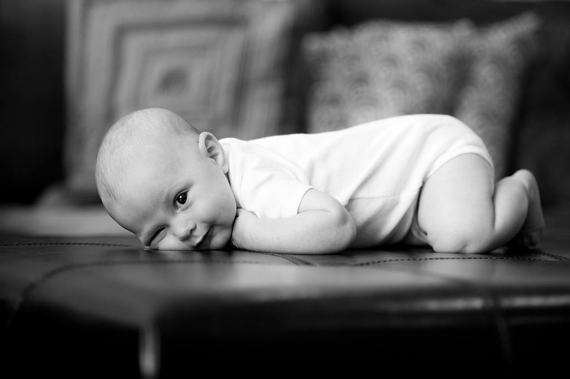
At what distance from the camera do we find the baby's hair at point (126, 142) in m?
1.14

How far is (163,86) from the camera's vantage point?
2.15 metres

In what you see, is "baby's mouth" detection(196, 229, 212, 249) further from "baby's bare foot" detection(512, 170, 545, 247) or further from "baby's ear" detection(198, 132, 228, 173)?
"baby's bare foot" detection(512, 170, 545, 247)

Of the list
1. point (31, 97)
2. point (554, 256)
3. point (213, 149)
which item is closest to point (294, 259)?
point (213, 149)

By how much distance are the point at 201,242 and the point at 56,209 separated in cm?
92

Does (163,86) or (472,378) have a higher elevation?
(163,86)

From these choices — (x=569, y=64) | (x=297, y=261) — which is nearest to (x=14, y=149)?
(x=297, y=261)

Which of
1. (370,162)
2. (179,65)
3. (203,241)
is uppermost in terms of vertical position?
(179,65)

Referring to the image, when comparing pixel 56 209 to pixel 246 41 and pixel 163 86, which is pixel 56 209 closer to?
pixel 163 86

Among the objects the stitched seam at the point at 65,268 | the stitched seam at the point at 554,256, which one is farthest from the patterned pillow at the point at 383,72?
the stitched seam at the point at 65,268

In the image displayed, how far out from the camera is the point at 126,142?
115 centimetres

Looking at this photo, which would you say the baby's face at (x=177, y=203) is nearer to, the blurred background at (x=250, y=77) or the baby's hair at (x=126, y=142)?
the baby's hair at (x=126, y=142)

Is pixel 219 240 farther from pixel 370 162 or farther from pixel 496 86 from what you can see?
pixel 496 86

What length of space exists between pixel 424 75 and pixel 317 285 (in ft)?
4.80

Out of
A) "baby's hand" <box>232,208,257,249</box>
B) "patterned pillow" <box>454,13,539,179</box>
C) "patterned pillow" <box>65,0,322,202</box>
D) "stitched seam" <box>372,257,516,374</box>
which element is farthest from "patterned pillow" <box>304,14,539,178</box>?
"stitched seam" <box>372,257,516,374</box>
